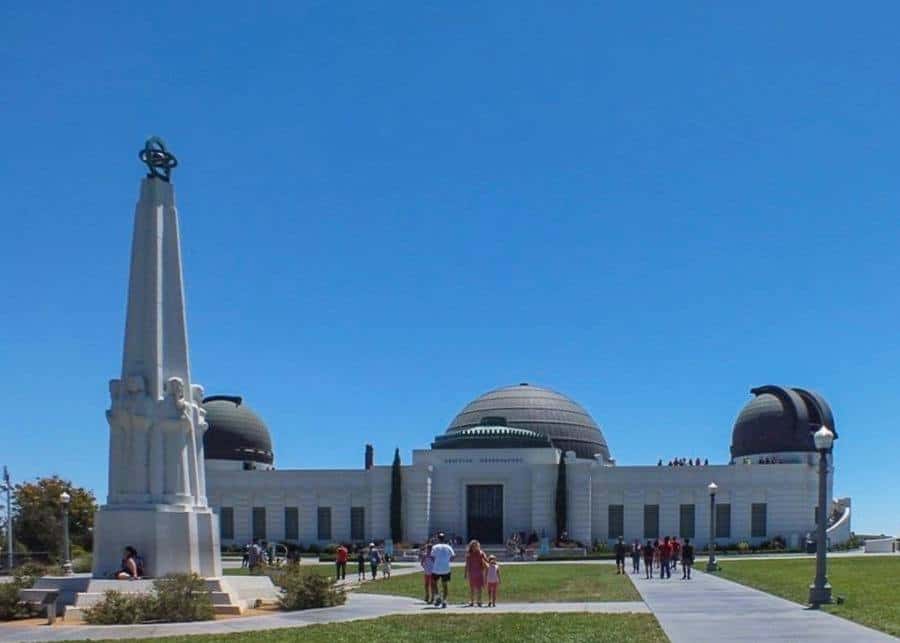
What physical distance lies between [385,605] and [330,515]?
5009 cm

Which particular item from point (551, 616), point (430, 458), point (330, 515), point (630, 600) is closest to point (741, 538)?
point (430, 458)

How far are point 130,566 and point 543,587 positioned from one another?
41.2 feet

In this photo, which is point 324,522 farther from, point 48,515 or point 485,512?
point 48,515

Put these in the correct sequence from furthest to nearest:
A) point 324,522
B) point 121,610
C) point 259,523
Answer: point 259,523
point 324,522
point 121,610

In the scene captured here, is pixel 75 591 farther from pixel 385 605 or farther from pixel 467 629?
pixel 467 629

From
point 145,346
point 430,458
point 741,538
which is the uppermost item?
point 145,346

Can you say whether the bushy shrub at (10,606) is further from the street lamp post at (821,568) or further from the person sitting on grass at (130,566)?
the street lamp post at (821,568)

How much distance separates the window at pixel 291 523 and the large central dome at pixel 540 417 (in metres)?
13.0

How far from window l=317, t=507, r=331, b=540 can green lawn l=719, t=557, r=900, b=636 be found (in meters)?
32.7

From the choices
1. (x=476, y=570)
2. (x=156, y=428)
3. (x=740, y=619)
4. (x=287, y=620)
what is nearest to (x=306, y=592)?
(x=287, y=620)

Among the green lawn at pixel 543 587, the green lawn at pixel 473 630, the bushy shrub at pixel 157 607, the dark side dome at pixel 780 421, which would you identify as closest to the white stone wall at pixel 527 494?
the dark side dome at pixel 780 421

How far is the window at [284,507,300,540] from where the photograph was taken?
74938mm

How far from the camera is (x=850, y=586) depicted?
3067 cm

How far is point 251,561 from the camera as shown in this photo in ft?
159
